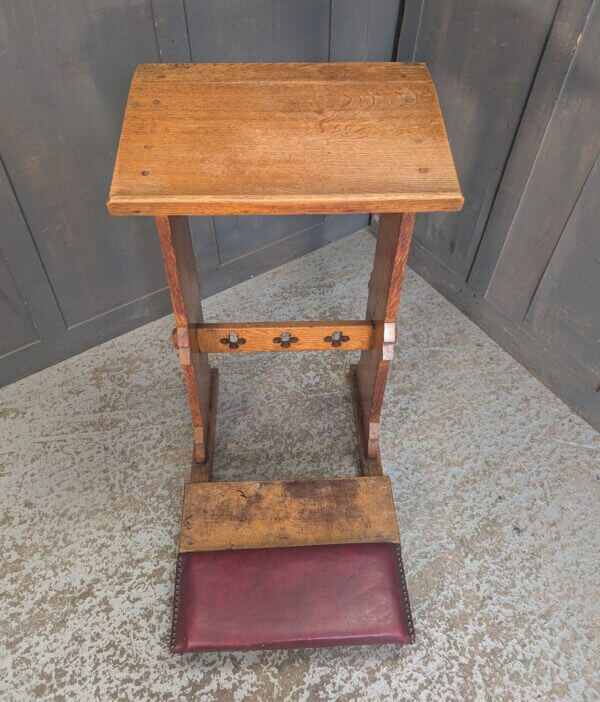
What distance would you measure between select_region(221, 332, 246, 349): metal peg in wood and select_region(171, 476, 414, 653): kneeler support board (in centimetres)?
45

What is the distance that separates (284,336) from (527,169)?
1105mm

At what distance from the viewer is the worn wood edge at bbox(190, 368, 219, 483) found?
212cm

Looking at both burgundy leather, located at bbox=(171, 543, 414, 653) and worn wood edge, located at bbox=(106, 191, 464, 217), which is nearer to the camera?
worn wood edge, located at bbox=(106, 191, 464, 217)

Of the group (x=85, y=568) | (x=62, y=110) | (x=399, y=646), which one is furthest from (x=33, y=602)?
(x=62, y=110)

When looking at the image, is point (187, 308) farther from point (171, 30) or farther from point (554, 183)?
point (554, 183)

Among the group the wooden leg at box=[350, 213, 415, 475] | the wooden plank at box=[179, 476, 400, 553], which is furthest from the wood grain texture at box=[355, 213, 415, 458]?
the wooden plank at box=[179, 476, 400, 553]

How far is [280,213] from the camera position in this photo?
1310mm

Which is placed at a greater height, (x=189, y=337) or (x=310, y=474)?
(x=189, y=337)

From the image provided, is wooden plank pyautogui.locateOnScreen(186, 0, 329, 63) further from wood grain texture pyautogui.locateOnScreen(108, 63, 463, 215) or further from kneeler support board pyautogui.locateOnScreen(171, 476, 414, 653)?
kneeler support board pyautogui.locateOnScreen(171, 476, 414, 653)

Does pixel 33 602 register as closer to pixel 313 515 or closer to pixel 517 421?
pixel 313 515

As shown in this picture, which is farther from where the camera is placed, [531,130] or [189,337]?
[531,130]

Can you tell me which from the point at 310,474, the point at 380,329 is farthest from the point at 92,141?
the point at 310,474

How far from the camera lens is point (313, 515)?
1.90 meters

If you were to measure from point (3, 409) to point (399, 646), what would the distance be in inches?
67.5
